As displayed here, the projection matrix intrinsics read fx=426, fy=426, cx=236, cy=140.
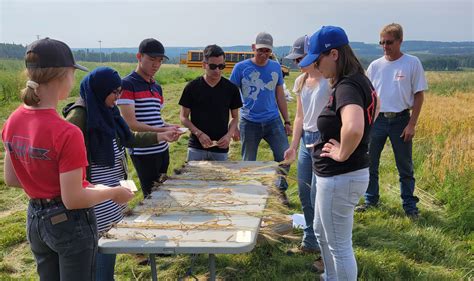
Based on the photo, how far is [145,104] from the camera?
133 inches

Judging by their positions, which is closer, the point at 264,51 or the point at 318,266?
the point at 318,266

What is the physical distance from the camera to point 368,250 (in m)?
3.70

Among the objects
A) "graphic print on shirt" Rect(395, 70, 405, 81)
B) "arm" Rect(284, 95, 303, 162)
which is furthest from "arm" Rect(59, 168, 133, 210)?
"graphic print on shirt" Rect(395, 70, 405, 81)

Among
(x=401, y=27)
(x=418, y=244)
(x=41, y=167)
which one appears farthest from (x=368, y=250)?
(x=41, y=167)

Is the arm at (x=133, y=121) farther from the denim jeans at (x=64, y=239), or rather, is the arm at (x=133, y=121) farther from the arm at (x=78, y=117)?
the denim jeans at (x=64, y=239)

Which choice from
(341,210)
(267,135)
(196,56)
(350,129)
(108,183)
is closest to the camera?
(350,129)

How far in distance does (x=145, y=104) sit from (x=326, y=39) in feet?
5.31

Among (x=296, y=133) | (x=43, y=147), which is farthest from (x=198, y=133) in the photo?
(x=43, y=147)

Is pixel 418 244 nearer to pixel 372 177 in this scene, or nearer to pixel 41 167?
pixel 372 177

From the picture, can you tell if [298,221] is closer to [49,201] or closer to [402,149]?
[402,149]

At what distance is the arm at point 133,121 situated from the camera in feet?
10.7

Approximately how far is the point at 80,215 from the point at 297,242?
2.38 m

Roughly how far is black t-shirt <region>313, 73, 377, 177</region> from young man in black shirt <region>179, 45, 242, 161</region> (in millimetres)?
1502

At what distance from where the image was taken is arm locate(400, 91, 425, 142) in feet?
13.9
